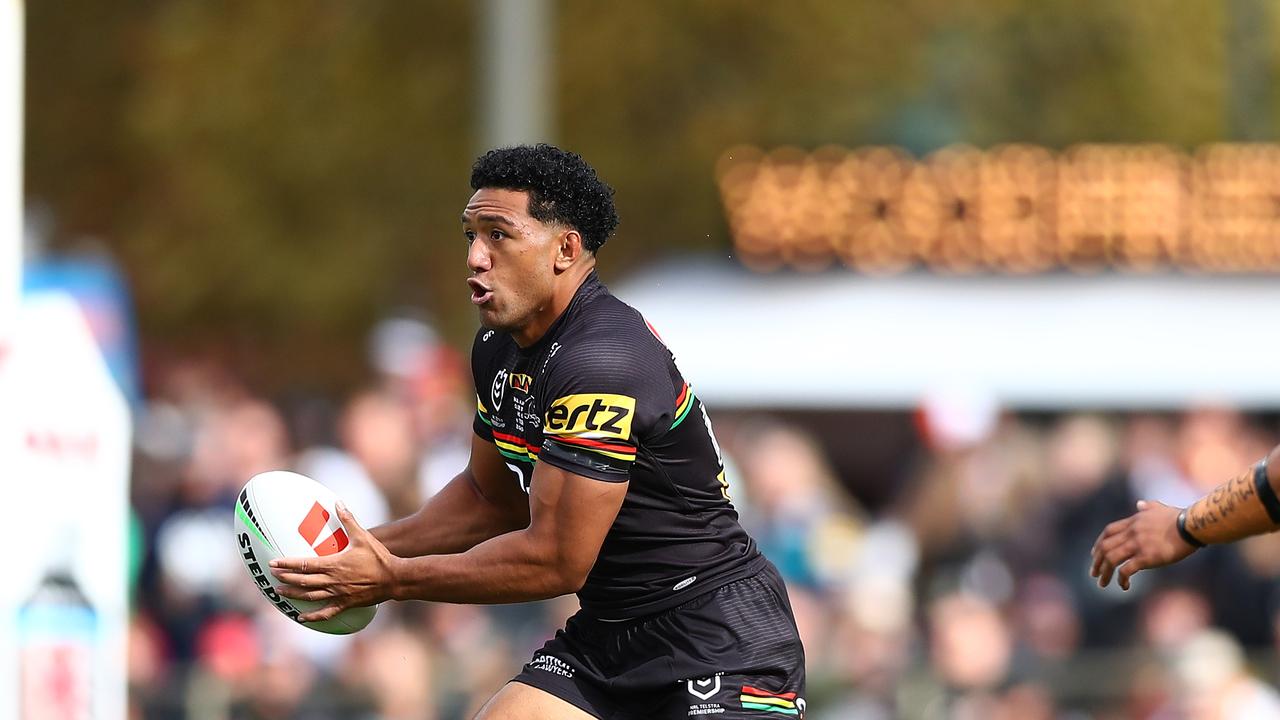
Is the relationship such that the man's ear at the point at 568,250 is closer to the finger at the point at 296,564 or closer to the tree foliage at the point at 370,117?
the finger at the point at 296,564

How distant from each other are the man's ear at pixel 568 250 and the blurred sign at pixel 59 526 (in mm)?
2871

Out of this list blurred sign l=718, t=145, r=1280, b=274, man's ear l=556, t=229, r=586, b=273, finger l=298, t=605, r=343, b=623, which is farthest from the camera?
blurred sign l=718, t=145, r=1280, b=274

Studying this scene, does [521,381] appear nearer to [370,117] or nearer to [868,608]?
[868,608]

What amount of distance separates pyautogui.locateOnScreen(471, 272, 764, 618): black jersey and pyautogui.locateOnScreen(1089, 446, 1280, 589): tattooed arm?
1.17m

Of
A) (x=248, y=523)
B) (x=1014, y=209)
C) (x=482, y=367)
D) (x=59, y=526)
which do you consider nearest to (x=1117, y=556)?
(x=482, y=367)

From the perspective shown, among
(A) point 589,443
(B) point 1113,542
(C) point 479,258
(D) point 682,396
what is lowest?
(B) point 1113,542

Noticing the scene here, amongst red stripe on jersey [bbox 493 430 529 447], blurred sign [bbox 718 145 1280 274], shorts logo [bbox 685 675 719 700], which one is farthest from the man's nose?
blurred sign [bbox 718 145 1280 274]

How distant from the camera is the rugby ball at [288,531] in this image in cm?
593

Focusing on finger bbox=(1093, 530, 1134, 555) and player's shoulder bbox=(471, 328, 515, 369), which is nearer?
player's shoulder bbox=(471, 328, 515, 369)

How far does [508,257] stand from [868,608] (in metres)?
6.67

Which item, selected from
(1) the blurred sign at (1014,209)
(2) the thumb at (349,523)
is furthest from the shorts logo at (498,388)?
(1) the blurred sign at (1014,209)

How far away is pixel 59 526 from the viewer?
8.08 meters

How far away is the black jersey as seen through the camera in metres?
5.75

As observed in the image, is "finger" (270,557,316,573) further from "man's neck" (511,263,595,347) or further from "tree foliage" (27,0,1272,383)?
"tree foliage" (27,0,1272,383)
